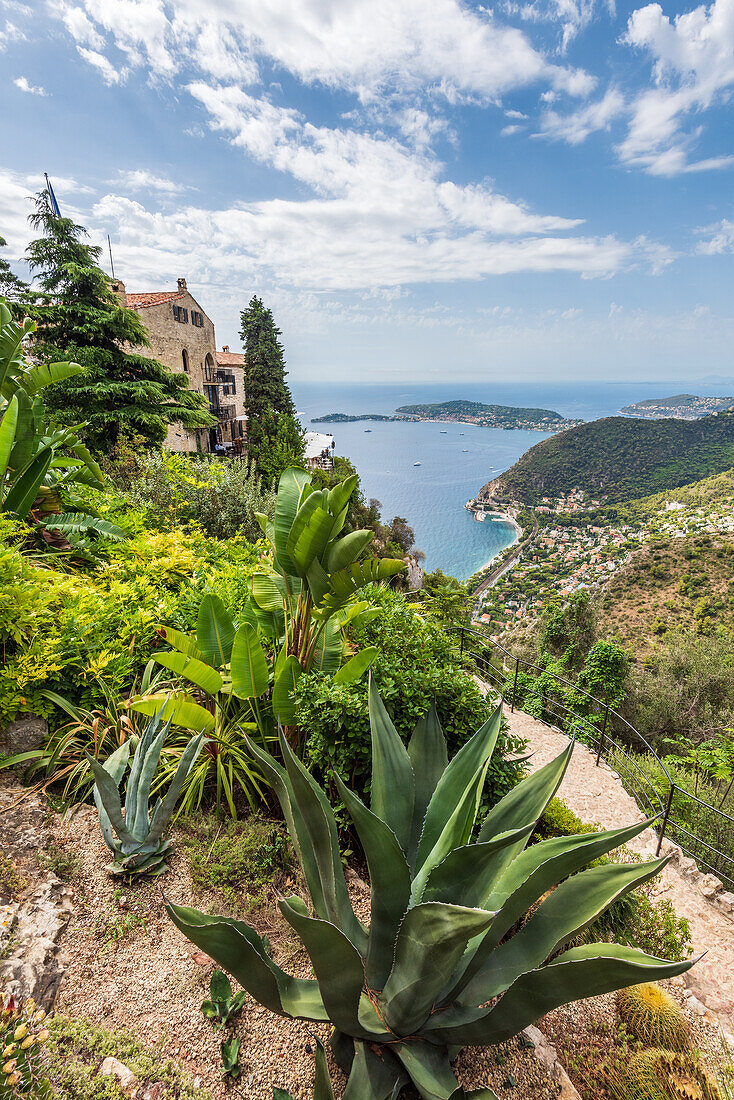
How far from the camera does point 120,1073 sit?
5.37ft

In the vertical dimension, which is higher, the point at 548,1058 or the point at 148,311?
the point at 148,311

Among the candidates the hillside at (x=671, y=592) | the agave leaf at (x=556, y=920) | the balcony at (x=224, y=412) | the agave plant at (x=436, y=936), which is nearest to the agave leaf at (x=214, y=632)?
the agave plant at (x=436, y=936)

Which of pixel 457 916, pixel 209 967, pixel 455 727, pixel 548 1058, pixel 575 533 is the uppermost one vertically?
pixel 457 916

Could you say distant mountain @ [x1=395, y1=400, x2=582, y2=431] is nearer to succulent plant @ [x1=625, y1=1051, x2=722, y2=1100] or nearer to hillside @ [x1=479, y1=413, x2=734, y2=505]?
hillside @ [x1=479, y1=413, x2=734, y2=505]

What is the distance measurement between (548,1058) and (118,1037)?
5.74 ft

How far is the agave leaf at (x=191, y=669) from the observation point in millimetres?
2875

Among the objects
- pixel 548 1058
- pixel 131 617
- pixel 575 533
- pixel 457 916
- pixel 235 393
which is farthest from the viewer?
pixel 575 533

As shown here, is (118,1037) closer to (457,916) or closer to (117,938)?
(117,938)

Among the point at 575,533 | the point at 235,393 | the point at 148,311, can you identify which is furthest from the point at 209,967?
the point at 575,533

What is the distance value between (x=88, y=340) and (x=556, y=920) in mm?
14964

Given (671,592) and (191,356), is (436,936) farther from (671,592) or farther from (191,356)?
(671,592)

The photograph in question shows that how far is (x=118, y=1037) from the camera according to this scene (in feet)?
5.75

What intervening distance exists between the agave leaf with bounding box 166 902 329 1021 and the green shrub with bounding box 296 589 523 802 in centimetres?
131

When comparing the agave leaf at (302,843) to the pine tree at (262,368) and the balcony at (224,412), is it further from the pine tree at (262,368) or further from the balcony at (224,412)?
the balcony at (224,412)
